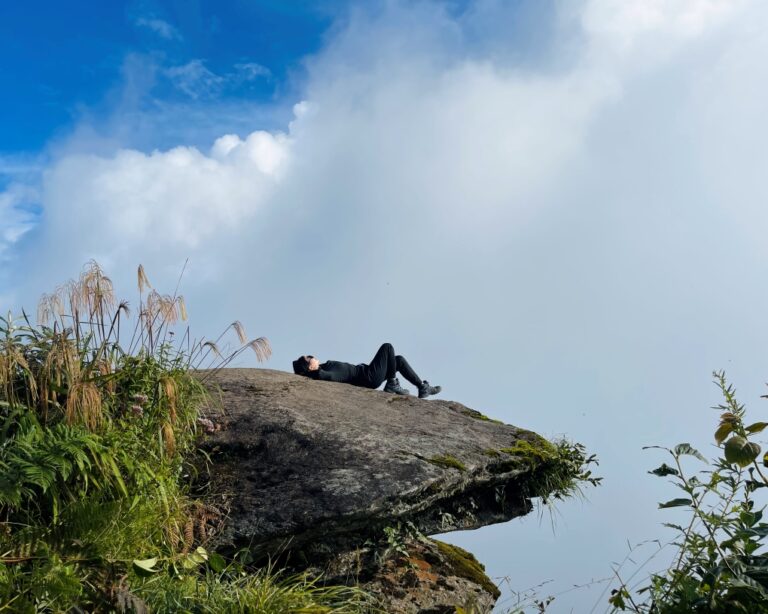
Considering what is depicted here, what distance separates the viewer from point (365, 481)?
6719mm

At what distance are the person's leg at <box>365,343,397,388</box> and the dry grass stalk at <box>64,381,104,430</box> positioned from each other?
594 centimetres

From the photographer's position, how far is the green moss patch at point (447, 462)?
716 centimetres

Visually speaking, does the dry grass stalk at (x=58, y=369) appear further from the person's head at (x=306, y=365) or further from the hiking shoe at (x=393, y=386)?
the hiking shoe at (x=393, y=386)

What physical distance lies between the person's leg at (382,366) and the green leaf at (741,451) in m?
8.47

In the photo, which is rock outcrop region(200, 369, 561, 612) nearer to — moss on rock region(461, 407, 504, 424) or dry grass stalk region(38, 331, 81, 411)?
moss on rock region(461, 407, 504, 424)

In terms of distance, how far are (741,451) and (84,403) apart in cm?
466

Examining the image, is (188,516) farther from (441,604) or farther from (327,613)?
(441,604)

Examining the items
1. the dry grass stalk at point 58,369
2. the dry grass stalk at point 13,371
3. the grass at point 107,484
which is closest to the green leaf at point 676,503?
the grass at point 107,484

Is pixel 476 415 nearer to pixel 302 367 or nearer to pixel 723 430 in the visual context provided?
pixel 302 367

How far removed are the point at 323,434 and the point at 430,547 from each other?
5.09 feet

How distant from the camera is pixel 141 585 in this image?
544 cm

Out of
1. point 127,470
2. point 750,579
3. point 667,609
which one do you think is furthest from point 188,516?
point 750,579

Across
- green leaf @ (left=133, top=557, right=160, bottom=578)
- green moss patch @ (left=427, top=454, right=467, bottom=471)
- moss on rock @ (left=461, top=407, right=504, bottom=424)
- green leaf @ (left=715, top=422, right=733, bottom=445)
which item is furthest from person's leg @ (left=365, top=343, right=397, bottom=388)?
green leaf @ (left=715, top=422, right=733, bottom=445)

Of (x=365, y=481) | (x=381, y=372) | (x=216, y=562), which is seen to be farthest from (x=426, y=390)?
(x=216, y=562)
